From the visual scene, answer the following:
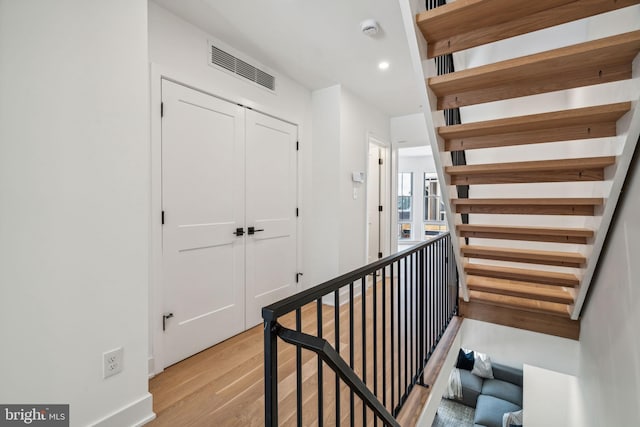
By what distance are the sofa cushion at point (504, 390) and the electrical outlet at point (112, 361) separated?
6130 millimetres

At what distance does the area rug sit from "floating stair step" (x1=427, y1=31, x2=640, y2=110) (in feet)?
18.0

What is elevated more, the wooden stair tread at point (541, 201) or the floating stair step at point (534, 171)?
the floating stair step at point (534, 171)

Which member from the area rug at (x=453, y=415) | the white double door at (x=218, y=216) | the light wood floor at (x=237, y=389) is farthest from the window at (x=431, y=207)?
the light wood floor at (x=237, y=389)

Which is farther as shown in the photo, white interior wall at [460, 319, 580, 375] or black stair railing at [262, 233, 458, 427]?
white interior wall at [460, 319, 580, 375]

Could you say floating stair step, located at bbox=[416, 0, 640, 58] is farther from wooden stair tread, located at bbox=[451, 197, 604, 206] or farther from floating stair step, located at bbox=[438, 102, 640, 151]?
wooden stair tread, located at bbox=[451, 197, 604, 206]

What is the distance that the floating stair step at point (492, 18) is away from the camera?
1229mm

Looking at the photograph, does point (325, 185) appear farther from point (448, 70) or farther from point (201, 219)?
point (448, 70)

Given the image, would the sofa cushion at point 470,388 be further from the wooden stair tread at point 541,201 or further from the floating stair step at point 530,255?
the wooden stair tread at point 541,201

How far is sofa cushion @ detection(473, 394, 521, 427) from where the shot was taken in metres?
4.80

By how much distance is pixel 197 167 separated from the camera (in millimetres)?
Answer: 2328

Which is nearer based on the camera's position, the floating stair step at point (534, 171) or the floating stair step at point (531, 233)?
the floating stair step at point (534, 171)

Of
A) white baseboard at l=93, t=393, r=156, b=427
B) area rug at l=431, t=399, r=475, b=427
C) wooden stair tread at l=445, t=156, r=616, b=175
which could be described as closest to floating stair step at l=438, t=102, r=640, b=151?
wooden stair tread at l=445, t=156, r=616, b=175

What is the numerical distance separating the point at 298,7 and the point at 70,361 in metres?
2.47

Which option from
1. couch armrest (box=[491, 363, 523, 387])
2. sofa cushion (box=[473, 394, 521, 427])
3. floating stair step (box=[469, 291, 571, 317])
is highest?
floating stair step (box=[469, 291, 571, 317])
